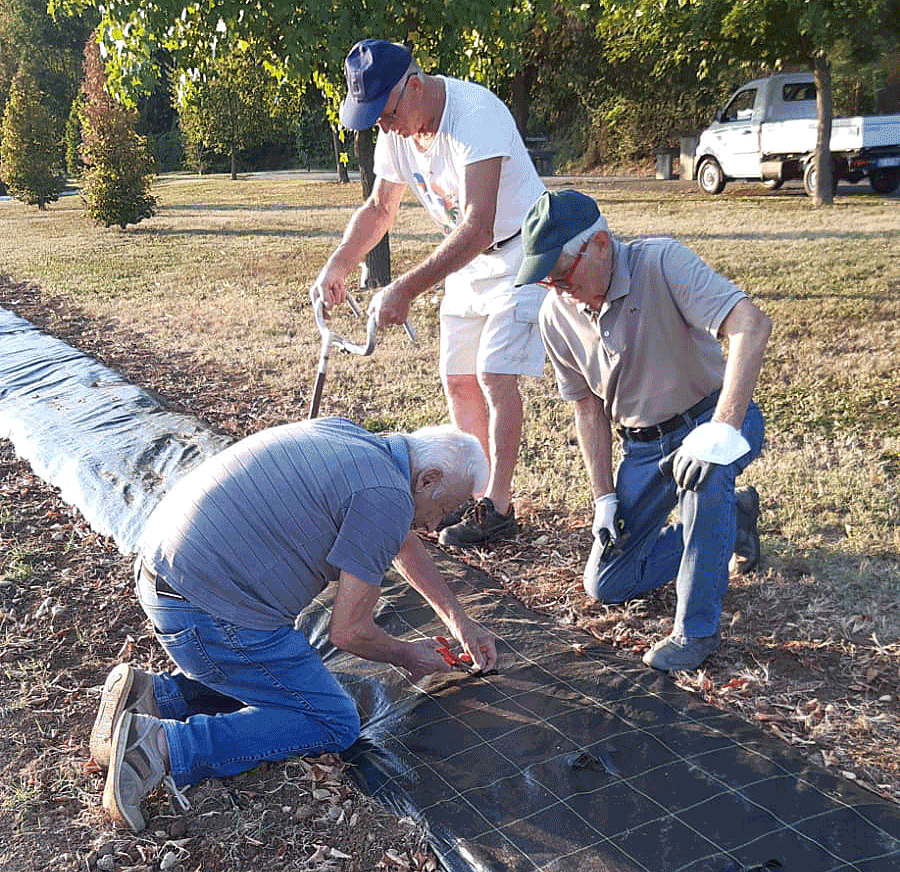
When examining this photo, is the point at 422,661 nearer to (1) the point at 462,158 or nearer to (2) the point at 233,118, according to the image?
(1) the point at 462,158

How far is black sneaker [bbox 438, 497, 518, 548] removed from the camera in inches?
144

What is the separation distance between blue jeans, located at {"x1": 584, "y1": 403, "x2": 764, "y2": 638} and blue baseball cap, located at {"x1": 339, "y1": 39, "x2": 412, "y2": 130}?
1345 millimetres

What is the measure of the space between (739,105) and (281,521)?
14.8 meters

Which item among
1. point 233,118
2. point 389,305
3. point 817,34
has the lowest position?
point 389,305

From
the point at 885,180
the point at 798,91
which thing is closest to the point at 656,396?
the point at 885,180

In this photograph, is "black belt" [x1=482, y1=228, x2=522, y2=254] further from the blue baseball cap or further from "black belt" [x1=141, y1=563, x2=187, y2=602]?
"black belt" [x1=141, y1=563, x2=187, y2=602]

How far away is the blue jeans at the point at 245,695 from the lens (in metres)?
2.30

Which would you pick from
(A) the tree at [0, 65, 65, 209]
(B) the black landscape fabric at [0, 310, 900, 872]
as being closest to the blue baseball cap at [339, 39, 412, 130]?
(B) the black landscape fabric at [0, 310, 900, 872]

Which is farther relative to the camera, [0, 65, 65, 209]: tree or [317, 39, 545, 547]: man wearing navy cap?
[0, 65, 65, 209]: tree

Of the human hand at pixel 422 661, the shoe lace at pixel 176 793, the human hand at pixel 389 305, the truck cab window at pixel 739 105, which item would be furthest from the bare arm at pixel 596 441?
the truck cab window at pixel 739 105

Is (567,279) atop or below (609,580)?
atop

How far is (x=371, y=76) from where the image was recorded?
3.11 meters

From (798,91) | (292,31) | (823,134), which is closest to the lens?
(292,31)

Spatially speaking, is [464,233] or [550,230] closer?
[550,230]
